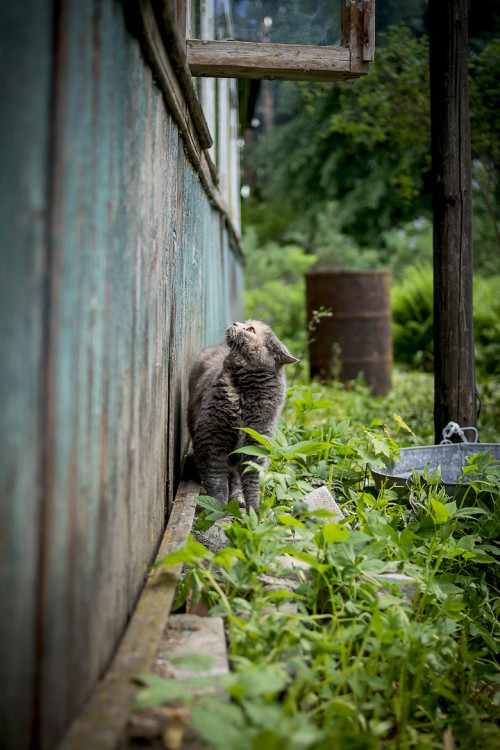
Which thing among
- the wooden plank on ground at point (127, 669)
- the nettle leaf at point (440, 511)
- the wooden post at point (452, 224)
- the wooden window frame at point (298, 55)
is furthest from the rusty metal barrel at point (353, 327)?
the wooden plank on ground at point (127, 669)

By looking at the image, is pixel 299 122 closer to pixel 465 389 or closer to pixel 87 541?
pixel 465 389

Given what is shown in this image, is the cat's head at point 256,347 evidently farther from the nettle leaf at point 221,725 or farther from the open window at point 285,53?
the nettle leaf at point 221,725

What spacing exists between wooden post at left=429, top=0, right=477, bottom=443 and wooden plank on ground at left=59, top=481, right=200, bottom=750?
2336 millimetres

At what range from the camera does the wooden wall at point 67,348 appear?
0.96m

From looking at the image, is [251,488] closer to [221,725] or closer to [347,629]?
[347,629]

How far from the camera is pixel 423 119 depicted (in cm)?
626

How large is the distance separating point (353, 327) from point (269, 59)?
5.39 meters

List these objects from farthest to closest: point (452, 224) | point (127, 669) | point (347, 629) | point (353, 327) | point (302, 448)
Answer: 1. point (353, 327)
2. point (452, 224)
3. point (302, 448)
4. point (347, 629)
5. point (127, 669)

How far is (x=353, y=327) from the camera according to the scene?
8.02m

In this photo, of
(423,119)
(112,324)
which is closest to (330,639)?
(112,324)

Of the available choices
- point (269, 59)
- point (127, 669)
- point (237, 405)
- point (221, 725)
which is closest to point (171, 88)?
point (269, 59)

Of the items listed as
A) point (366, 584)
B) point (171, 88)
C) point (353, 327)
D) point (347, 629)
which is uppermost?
point (171, 88)

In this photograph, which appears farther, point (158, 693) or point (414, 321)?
point (414, 321)

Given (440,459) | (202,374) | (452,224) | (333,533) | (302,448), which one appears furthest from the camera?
(452,224)
